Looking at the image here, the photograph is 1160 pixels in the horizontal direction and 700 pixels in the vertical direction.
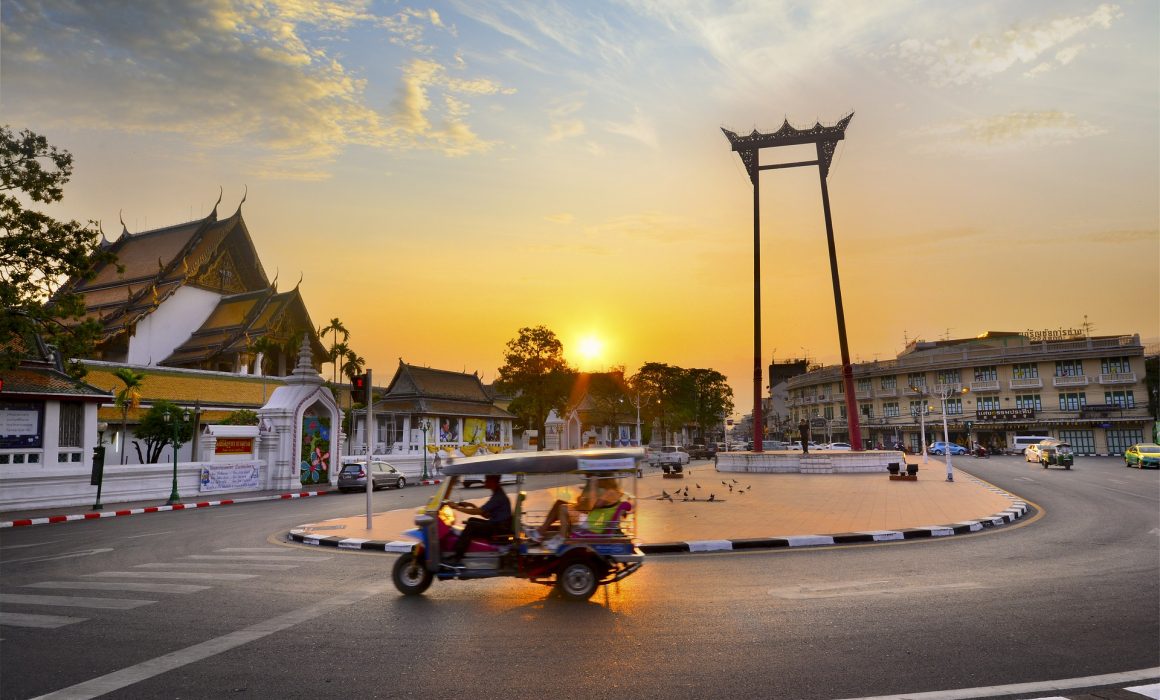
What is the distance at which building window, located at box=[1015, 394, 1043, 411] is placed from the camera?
63094 mm

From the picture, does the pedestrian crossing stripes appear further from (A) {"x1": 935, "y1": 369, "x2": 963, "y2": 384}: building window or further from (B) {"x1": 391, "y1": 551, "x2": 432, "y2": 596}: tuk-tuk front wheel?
(A) {"x1": 935, "y1": 369, "x2": 963, "y2": 384}: building window

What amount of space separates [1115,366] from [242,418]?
2850 inches

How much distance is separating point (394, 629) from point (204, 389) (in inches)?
1438

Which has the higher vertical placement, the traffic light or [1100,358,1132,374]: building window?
[1100,358,1132,374]: building window

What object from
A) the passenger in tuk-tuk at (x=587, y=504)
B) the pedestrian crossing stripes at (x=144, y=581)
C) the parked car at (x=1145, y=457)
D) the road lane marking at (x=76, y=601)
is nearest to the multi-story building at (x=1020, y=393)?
the parked car at (x=1145, y=457)

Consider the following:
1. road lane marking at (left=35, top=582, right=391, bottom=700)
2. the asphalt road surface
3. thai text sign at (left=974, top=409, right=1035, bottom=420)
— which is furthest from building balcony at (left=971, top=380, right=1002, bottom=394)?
road lane marking at (left=35, top=582, right=391, bottom=700)

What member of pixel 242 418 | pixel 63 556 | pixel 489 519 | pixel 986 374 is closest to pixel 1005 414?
pixel 986 374

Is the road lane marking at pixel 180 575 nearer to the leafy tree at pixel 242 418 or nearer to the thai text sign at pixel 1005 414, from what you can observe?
the leafy tree at pixel 242 418

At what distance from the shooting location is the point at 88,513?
1933 centimetres

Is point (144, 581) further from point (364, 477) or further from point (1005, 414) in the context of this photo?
point (1005, 414)

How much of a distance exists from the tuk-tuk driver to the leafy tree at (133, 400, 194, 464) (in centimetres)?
2807

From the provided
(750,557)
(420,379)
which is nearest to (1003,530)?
(750,557)

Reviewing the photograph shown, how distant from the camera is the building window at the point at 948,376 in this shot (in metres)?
68.6

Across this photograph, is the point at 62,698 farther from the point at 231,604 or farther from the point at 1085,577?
the point at 1085,577
